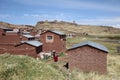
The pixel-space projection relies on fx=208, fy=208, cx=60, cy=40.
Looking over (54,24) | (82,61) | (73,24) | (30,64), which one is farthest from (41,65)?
(73,24)

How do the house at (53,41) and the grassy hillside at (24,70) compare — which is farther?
the house at (53,41)

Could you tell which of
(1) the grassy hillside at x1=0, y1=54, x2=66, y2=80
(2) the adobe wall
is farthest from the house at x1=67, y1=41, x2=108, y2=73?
(2) the adobe wall

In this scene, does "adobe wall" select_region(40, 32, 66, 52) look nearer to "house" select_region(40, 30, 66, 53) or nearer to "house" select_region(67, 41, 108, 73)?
"house" select_region(40, 30, 66, 53)

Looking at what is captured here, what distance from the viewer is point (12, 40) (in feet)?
161

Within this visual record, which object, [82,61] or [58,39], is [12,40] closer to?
[58,39]

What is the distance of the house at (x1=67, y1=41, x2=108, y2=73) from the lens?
26062 mm

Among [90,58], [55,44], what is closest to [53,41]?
[55,44]

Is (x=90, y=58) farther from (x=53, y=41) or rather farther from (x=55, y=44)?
(x=53, y=41)

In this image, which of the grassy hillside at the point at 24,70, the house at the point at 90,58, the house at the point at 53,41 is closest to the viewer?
the grassy hillside at the point at 24,70

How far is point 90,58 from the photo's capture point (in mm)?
26297

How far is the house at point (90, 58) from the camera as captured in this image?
85.5 feet

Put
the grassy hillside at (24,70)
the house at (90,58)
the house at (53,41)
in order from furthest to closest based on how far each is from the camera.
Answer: the house at (53,41) < the house at (90,58) < the grassy hillside at (24,70)

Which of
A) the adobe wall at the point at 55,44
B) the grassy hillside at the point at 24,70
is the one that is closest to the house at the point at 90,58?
the grassy hillside at the point at 24,70

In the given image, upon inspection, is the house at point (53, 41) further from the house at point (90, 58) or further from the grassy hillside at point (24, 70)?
the grassy hillside at point (24, 70)
